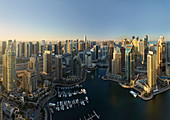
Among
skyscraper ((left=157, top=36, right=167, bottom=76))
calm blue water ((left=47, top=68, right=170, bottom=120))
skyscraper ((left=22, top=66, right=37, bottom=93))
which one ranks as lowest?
calm blue water ((left=47, top=68, right=170, bottom=120))

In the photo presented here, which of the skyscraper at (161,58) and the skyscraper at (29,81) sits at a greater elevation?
the skyscraper at (161,58)

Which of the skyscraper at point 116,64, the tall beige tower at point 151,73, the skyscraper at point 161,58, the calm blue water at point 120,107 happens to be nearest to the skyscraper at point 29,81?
the calm blue water at point 120,107

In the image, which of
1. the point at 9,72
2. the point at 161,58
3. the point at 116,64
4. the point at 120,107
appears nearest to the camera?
the point at 120,107

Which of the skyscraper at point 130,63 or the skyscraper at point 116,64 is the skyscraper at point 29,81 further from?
the skyscraper at point 116,64

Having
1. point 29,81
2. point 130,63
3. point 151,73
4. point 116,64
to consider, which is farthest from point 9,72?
point 151,73

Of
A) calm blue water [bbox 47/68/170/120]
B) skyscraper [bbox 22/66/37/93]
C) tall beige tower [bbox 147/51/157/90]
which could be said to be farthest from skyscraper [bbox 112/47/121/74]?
skyscraper [bbox 22/66/37/93]

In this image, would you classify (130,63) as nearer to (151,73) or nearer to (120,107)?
(151,73)

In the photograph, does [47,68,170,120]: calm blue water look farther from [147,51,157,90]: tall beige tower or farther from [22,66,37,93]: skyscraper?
[22,66,37,93]: skyscraper

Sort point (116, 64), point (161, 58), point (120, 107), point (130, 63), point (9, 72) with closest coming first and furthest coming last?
point (120, 107) < point (9, 72) < point (130, 63) < point (161, 58) < point (116, 64)
